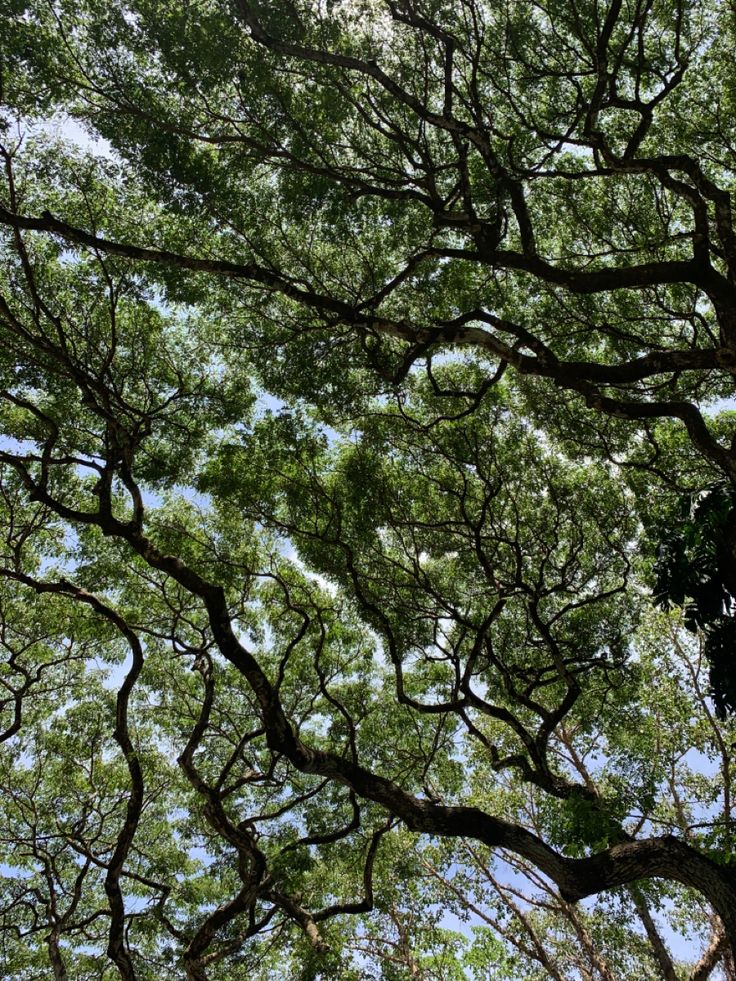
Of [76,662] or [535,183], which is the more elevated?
[535,183]

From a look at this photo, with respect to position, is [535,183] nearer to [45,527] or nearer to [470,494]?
[470,494]

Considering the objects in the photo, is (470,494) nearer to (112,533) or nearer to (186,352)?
(186,352)

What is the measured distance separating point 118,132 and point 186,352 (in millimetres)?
2446

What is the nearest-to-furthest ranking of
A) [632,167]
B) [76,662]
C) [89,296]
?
[632,167], [89,296], [76,662]

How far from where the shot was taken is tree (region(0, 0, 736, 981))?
239 inches

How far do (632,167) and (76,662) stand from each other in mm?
10102

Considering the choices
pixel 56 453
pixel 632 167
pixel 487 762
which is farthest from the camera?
pixel 487 762

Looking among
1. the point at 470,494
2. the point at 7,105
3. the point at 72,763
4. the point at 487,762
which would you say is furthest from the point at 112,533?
the point at 487,762

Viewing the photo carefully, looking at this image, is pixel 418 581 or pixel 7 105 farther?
pixel 418 581

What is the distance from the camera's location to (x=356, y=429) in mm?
8922

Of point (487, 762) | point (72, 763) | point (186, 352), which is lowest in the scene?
point (72, 763)

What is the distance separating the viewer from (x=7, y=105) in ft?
21.4

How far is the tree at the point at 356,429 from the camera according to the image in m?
6.08

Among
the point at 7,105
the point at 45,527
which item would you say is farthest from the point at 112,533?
the point at 7,105
